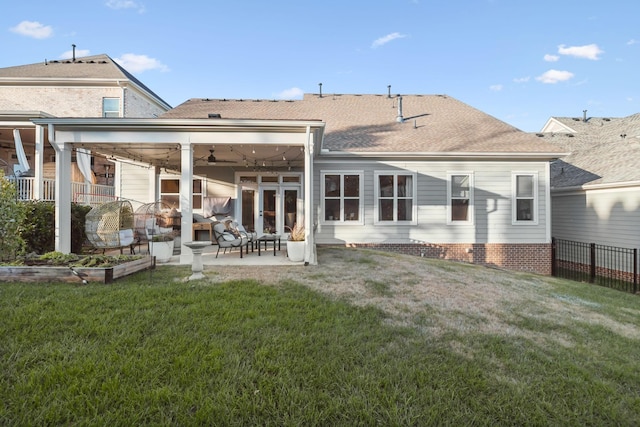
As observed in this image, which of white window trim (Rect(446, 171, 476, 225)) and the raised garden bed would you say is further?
white window trim (Rect(446, 171, 476, 225))

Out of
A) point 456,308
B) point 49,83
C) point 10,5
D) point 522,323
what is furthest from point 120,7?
point 522,323

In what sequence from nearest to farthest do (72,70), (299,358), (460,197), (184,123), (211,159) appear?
(299,358) < (184,123) < (211,159) < (460,197) < (72,70)

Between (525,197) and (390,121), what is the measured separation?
5682 mm

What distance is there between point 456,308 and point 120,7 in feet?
42.9

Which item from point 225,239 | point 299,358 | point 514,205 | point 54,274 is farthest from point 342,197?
point 299,358

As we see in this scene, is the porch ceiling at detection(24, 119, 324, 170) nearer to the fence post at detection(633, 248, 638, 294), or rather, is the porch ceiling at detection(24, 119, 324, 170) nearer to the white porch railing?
the white porch railing

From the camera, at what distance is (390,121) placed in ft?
44.8

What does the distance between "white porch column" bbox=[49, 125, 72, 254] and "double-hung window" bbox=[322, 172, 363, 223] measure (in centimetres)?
686

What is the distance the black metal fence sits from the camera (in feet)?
32.8

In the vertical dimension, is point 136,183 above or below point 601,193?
above

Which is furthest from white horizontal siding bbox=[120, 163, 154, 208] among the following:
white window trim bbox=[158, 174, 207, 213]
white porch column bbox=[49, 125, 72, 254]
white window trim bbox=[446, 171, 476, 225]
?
white window trim bbox=[446, 171, 476, 225]

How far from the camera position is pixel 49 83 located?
15.9m

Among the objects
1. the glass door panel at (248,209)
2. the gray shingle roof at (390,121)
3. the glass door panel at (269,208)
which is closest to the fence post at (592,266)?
the gray shingle roof at (390,121)

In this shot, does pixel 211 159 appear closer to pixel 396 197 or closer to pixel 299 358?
pixel 396 197
